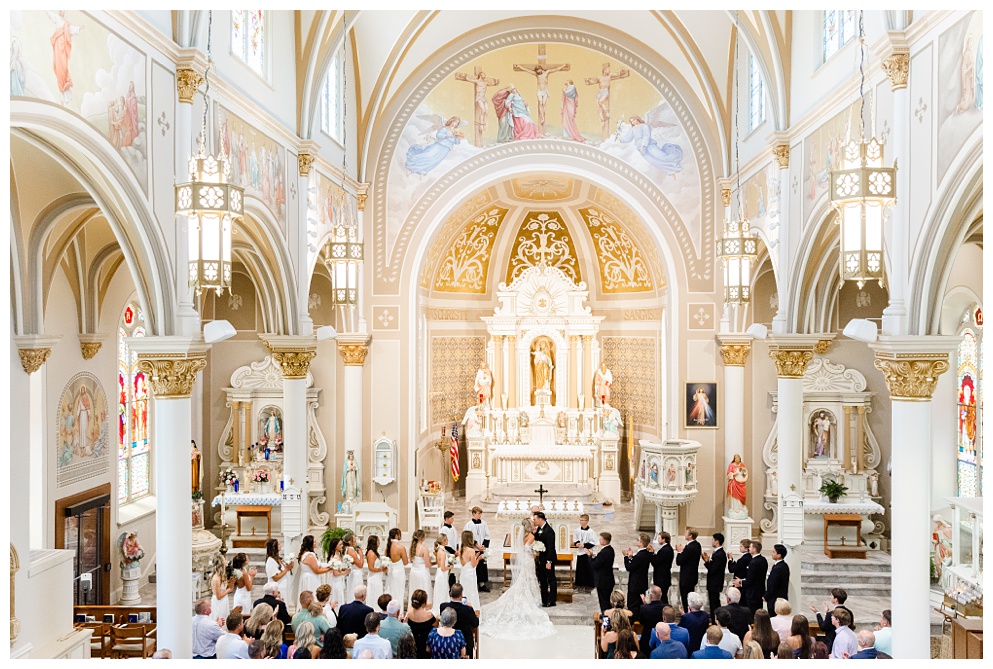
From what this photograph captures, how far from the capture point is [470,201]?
20.0 m

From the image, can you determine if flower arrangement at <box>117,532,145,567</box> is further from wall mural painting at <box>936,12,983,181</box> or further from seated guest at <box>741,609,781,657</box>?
wall mural painting at <box>936,12,983,181</box>

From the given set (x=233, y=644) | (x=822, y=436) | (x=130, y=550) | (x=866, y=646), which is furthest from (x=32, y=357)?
(x=822, y=436)

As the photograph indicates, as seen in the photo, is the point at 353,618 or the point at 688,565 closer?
the point at 353,618

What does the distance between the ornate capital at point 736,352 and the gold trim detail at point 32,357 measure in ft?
42.0

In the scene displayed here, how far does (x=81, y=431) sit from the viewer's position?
45.7ft

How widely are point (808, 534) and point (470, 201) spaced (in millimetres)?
10128

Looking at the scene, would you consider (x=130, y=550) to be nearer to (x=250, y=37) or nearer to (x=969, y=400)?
(x=250, y=37)

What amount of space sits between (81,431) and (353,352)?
6137 millimetres

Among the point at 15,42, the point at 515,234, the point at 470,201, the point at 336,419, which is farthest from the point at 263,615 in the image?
the point at 515,234

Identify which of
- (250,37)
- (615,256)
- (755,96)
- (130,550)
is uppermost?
(755,96)

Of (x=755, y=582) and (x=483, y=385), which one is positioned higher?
(x=483, y=385)

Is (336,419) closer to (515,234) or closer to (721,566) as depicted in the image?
(515,234)

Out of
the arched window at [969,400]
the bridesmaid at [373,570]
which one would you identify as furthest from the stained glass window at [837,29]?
the bridesmaid at [373,570]

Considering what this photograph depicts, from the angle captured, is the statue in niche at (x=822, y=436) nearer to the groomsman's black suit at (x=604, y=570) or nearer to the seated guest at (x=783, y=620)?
the groomsman's black suit at (x=604, y=570)
